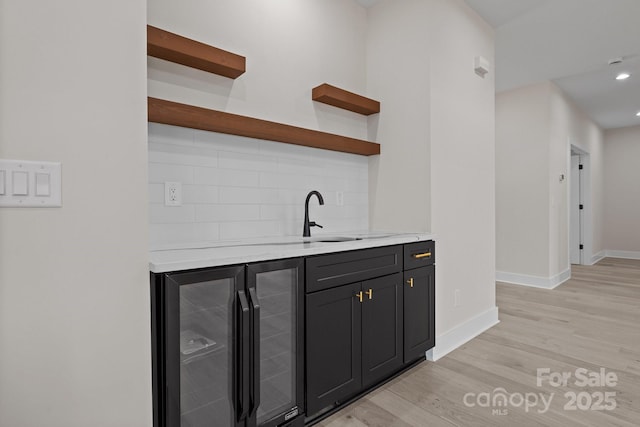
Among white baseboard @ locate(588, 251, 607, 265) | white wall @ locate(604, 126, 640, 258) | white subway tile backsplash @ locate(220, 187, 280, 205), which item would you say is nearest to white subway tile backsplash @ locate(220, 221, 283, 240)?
white subway tile backsplash @ locate(220, 187, 280, 205)

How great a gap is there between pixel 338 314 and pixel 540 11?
3236 millimetres

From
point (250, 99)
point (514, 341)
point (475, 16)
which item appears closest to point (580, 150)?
point (475, 16)

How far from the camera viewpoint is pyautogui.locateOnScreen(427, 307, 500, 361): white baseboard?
2553 millimetres

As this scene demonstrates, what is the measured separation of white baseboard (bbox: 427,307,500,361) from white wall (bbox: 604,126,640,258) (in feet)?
20.7

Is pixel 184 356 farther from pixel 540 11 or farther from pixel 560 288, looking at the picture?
pixel 560 288

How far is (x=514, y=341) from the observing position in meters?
2.84

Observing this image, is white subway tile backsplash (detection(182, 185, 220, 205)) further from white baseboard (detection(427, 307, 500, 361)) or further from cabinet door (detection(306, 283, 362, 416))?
white baseboard (detection(427, 307, 500, 361))

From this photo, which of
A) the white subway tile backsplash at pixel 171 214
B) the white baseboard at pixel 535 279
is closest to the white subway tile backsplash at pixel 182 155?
the white subway tile backsplash at pixel 171 214

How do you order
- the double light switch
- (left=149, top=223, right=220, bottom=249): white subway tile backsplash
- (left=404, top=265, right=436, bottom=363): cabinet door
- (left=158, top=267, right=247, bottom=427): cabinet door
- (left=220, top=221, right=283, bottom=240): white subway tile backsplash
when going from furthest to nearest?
(left=404, top=265, right=436, bottom=363): cabinet door < (left=220, top=221, right=283, bottom=240): white subway tile backsplash < (left=149, top=223, right=220, bottom=249): white subway tile backsplash < (left=158, top=267, right=247, bottom=427): cabinet door < the double light switch

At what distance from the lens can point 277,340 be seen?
5.14ft

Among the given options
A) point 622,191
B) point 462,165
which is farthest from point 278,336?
point 622,191

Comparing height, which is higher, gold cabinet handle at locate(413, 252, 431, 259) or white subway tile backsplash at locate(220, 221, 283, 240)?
white subway tile backsplash at locate(220, 221, 283, 240)

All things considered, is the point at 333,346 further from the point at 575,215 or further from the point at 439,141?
the point at 575,215

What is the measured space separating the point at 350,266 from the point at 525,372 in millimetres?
1507
